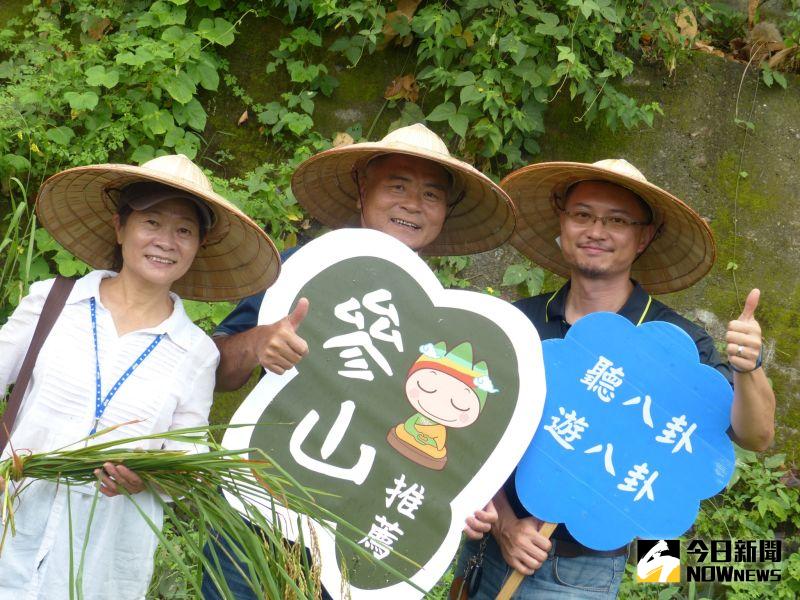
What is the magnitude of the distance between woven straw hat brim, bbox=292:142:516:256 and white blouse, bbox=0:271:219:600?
71cm

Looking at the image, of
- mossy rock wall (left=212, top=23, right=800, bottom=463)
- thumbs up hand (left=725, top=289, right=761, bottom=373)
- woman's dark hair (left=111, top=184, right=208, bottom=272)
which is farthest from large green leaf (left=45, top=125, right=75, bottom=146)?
thumbs up hand (left=725, top=289, right=761, bottom=373)

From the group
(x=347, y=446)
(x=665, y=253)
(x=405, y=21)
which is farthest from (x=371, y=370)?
(x=405, y=21)

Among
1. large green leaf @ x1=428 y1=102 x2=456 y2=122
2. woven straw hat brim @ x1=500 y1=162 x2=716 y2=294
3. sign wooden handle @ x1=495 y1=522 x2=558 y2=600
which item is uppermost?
woven straw hat brim @ x1=500 y1=162 x2=716 y2=294

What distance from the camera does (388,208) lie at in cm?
268

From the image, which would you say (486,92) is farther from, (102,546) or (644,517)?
(102,546)

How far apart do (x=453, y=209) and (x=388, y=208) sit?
31 cm

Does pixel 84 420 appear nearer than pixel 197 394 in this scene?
Yes

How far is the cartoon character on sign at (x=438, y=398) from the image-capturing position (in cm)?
246

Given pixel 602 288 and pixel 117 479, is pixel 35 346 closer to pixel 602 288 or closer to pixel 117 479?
pixel 117 479

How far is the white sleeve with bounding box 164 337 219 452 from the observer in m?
2.38

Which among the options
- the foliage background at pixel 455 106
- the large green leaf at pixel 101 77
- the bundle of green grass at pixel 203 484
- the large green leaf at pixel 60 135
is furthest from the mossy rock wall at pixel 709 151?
the bundle of green grass at pixel 203 484

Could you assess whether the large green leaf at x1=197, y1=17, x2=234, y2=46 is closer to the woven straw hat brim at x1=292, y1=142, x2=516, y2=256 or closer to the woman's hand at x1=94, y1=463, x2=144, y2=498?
the woven straw hat brim at x1=292, y1=142, x2=516, y2=256

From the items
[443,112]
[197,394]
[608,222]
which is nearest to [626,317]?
[608,222]

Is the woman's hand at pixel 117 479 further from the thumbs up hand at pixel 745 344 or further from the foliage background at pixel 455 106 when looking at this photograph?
the foliage background at pixel 455 106
